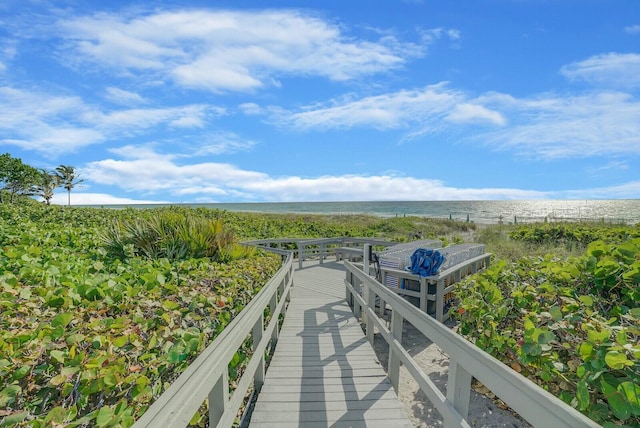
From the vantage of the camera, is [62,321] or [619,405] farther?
[62,321]

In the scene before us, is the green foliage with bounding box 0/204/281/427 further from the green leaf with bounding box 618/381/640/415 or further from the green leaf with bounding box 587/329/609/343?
the green leaf with bounding box 587/329/609/343

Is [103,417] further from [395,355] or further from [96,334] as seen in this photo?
[395,355]

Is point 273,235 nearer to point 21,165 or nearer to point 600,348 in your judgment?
point 600,348

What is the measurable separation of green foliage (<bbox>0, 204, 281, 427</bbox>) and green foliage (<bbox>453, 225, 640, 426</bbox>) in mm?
2508

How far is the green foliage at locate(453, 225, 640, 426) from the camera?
185 cm

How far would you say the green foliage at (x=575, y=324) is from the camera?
6.08ft

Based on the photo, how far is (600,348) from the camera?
6.55 ft

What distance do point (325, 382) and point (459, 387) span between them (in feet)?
6.60

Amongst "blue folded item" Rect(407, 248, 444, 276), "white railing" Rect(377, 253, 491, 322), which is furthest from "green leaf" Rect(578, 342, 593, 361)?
"blue folded item" Rect(407, 248, 444, 276)

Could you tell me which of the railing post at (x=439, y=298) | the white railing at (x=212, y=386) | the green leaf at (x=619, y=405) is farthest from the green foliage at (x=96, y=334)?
the railing post at (x=439, y=298)

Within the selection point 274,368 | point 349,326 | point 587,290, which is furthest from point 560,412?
point 349,326

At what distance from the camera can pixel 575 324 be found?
2.62m

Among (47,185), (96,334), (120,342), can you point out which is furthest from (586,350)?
(47,185)

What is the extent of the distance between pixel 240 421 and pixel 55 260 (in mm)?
3017
